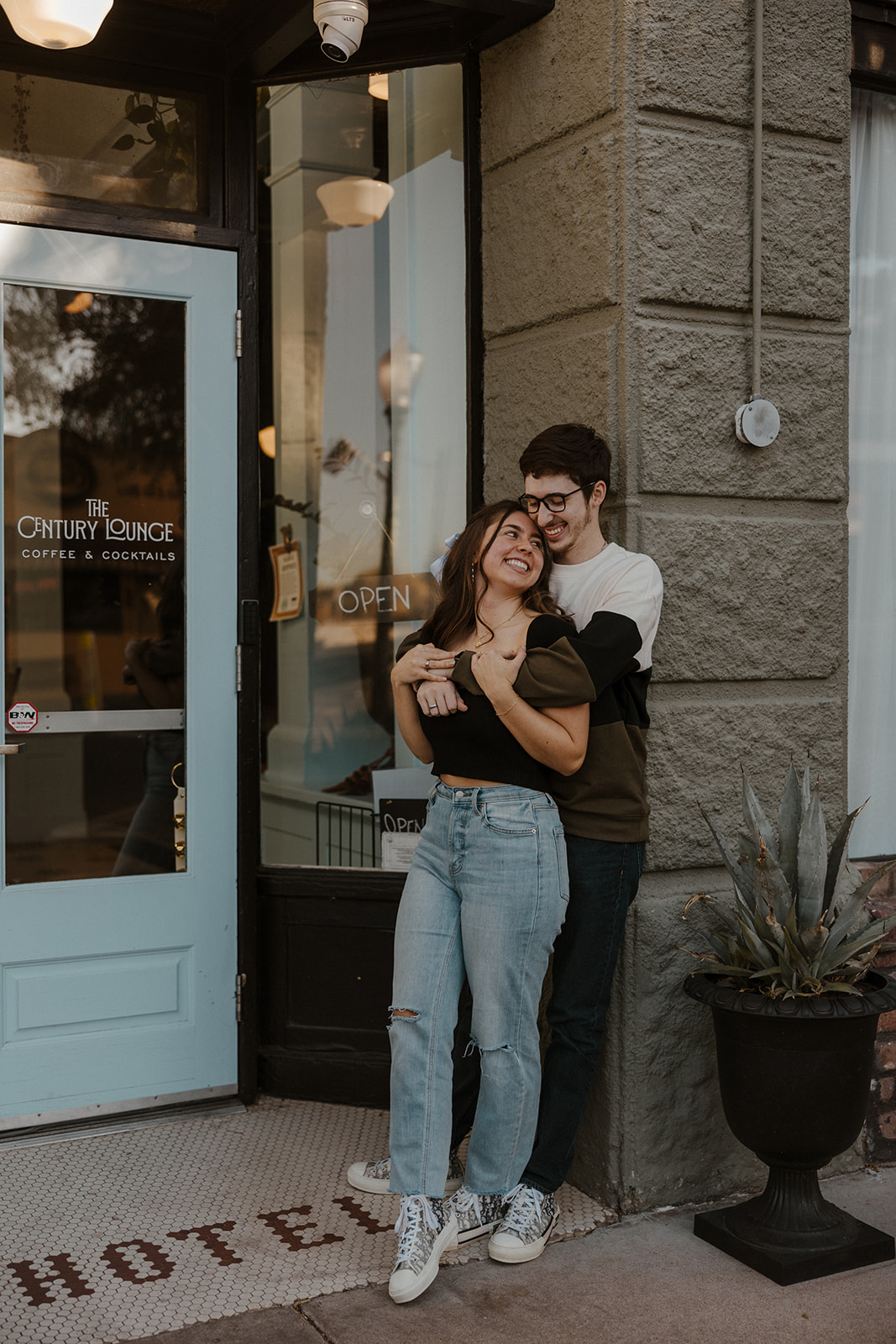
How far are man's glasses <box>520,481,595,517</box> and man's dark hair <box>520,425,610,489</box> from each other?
1cm

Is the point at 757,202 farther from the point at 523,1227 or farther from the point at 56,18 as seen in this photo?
the point at 523,1227

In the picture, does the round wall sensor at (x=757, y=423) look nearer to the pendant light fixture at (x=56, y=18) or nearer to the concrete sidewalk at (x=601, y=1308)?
the pendant light fixture at (x=56, y=18)

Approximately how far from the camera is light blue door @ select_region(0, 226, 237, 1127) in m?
3.75

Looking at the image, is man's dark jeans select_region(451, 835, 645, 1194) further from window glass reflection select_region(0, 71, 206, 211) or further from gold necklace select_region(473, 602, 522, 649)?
window glass reflection select_region(0, 71, 206, 211)

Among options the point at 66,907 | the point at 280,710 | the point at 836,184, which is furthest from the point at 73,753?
the point at 836,184

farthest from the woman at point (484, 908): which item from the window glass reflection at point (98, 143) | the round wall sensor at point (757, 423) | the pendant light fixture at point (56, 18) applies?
the window glass reflection at point (98, 143)

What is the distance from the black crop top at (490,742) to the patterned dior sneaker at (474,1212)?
3.38 feet

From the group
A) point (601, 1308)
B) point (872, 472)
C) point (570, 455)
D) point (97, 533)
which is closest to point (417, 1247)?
point (601, 1308)

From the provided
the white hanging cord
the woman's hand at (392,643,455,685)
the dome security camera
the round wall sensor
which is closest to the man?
the woman's hand at (392,643,455,685)

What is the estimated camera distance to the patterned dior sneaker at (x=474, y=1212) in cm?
302

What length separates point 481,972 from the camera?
2904 mm

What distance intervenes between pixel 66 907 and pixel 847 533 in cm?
261

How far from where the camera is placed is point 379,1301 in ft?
9.26

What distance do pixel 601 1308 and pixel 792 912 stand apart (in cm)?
99
